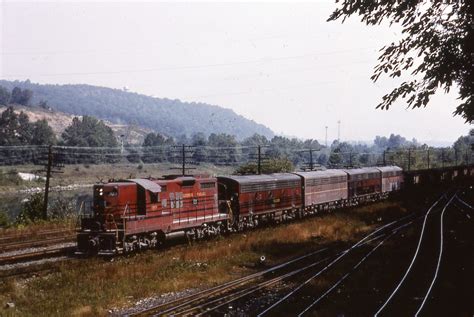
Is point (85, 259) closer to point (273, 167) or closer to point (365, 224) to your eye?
point (365, 224)

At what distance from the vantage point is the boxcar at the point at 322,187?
4116 centimetres

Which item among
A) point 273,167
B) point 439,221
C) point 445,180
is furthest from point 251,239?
point 273,167

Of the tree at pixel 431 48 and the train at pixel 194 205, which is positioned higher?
the tree at pixel 431 48

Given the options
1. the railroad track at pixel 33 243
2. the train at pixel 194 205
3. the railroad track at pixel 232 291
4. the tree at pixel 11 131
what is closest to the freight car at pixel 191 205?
the train at pixel 194 205

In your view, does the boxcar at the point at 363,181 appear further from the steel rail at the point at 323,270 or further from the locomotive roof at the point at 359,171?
the steel rail at the point at 323,270

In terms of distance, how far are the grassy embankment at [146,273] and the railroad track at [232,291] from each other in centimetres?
114

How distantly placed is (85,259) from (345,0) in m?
17.3

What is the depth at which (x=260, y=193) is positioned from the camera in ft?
113

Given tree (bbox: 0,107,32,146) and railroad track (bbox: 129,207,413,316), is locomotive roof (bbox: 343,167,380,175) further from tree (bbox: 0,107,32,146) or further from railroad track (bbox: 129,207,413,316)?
tree (bbox: 0,107,32,146)

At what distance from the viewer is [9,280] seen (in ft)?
61.8

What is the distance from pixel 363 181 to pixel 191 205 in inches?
1159

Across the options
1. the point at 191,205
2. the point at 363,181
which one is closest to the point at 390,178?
the point at 363,181

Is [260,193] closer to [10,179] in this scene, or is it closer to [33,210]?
[33,210]

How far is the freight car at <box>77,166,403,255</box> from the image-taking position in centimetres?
2369
